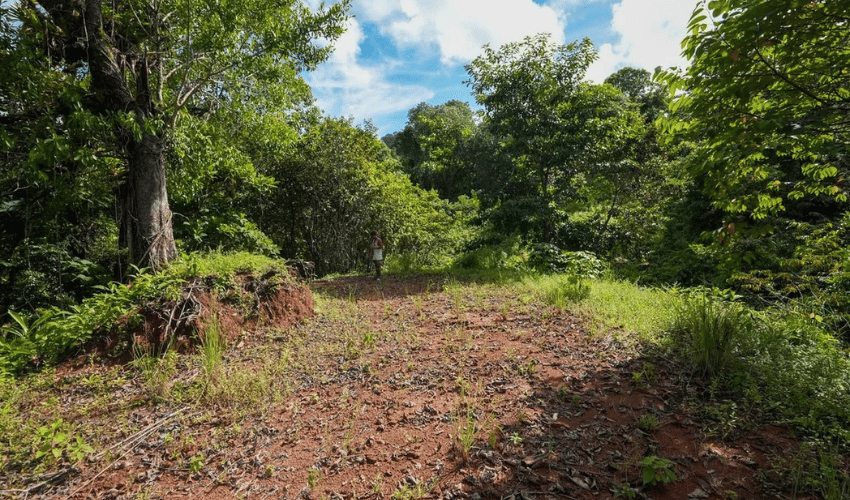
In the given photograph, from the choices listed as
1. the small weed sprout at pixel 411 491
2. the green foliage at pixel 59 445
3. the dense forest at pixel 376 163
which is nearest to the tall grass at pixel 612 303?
the dense forest at pixel 376 163

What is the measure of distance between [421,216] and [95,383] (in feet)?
34.6

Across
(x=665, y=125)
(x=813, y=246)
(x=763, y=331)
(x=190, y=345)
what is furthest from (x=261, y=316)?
A: (x=813, y=246)

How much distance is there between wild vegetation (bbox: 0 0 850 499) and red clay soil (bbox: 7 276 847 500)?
0.13 feet

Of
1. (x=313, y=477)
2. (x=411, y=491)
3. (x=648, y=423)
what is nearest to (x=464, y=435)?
(x=411, y=491)

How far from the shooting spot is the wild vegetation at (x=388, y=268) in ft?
10.1

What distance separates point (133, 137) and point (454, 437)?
21.4ft

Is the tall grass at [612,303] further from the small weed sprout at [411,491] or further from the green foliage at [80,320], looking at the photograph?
the green foliage at [80,320]

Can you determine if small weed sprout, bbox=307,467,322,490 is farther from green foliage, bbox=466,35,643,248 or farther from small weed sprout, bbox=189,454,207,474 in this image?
green foliage, bbox=466,35,643,248

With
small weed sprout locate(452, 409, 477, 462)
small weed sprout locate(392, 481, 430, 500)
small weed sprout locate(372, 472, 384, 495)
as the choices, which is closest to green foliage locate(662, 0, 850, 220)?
small weed sprout locate(452, 409, 477, 462)

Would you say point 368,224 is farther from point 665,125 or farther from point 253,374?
point 665,125

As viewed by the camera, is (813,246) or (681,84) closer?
(681,84)

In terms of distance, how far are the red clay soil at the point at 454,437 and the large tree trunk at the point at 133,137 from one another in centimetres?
224

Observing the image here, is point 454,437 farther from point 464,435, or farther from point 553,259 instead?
point 553,259

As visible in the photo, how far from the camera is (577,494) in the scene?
2.62 metres
